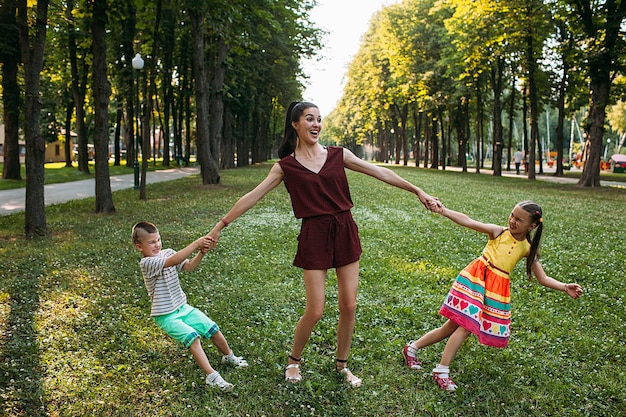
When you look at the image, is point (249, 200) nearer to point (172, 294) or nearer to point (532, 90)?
point (172, 294)

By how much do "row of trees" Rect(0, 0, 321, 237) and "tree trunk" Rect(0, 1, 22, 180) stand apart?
0.05 m

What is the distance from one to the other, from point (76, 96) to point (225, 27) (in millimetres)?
18836

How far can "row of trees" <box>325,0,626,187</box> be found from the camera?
978 inches

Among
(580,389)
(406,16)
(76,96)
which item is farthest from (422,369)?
(406,16)

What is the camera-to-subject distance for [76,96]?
3061 cm

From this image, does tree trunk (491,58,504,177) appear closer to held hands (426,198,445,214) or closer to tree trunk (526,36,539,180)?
tree trunk (526,36,539,180)

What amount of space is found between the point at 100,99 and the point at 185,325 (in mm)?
11468

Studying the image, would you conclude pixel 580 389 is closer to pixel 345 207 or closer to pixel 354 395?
pixel 354 395

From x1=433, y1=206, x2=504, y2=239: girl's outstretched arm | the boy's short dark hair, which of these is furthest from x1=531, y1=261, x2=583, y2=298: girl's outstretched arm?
the boy's short dark hair

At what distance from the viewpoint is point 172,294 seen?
14.5ft

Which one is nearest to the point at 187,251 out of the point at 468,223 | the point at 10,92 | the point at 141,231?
the point at 141,231

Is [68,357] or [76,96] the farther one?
[76,96]

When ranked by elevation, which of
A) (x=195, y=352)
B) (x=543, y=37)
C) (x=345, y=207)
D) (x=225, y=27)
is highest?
(x=543, y=37)

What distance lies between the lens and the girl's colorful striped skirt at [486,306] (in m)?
4.37
